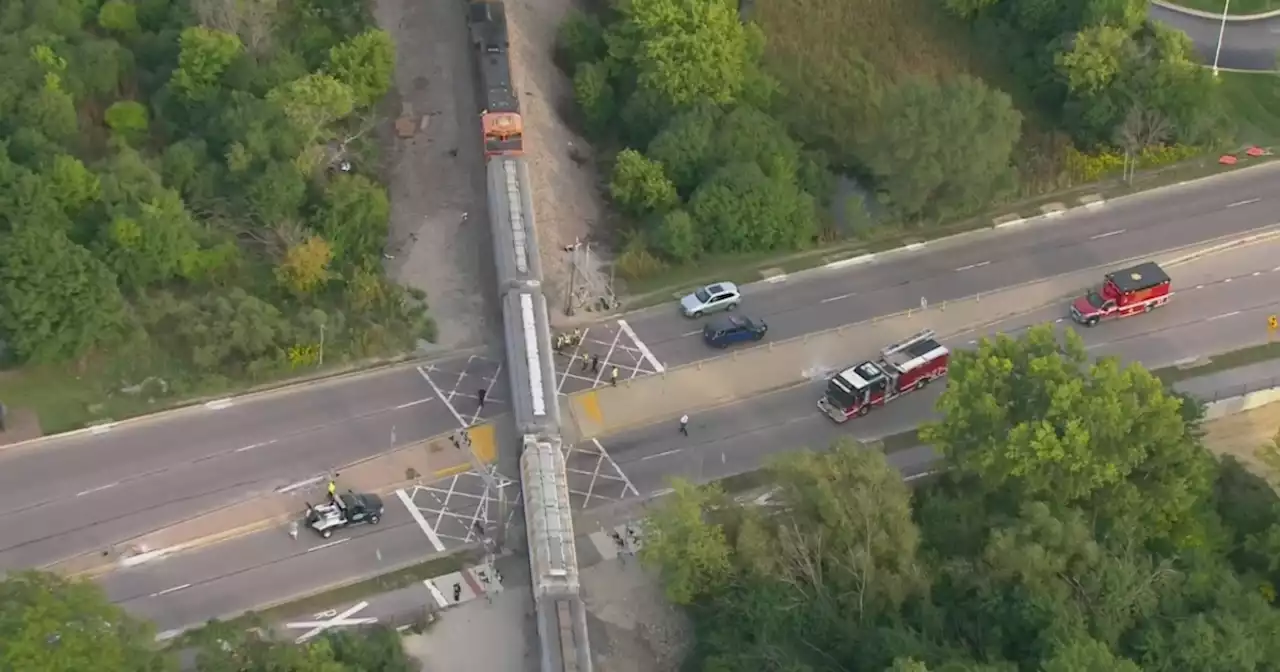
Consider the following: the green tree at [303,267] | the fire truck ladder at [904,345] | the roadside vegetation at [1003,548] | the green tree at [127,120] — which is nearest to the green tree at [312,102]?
the green tree at [127,120]

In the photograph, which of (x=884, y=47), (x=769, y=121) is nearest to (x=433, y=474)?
(x=769, y=121)

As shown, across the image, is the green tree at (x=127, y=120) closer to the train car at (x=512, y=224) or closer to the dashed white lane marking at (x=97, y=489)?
the train car at (x=512, y=224)

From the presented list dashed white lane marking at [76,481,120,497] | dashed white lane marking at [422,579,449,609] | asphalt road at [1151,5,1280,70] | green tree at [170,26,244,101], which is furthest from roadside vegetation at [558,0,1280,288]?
dashed white lane marking at [76,481,120,497]

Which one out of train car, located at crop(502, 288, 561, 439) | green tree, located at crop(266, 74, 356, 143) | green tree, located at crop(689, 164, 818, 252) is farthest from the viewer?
green tree, located at crop(266, 74, 356, 143)

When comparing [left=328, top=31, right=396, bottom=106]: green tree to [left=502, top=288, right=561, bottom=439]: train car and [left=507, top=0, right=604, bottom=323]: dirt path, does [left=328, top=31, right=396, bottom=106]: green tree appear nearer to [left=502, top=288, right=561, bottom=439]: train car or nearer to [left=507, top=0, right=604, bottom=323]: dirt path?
[left=507, top=0, right=604, bottom=323]: dirt path

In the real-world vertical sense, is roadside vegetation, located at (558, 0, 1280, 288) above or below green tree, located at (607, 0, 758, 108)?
below

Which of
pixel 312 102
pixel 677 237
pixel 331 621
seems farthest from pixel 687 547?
pixel 312 102
